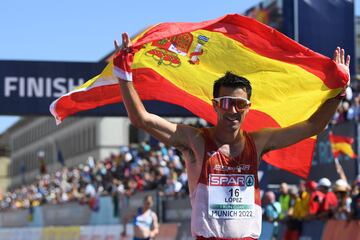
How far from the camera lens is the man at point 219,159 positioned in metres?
5.72

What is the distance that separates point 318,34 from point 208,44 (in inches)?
554

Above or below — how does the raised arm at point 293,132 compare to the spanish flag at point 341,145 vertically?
below

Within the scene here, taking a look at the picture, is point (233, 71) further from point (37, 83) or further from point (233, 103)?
point (37, 83)

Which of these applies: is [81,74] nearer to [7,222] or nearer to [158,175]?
[158,175]

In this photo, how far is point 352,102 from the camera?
19.0m

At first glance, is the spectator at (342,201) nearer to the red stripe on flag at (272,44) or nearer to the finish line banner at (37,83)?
the finish line banner at (37,83)

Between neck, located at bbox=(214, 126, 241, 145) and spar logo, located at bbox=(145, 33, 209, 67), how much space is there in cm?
127

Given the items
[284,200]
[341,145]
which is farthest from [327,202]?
[341,145]

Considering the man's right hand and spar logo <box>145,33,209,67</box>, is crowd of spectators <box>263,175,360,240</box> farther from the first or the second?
the man's right hand

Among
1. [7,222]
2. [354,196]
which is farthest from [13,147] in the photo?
[354,196]

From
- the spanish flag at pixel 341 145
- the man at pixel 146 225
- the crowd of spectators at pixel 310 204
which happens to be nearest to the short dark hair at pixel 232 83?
the crowd of spectators at pixel 310 204

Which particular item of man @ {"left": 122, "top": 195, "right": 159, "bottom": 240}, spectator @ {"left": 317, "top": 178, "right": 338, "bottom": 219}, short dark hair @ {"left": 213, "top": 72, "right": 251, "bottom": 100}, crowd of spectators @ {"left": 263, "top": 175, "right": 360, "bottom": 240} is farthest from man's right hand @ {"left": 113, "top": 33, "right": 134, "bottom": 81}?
man @ {"left": 122, "top": 195, "right": 159, "bottom": 240}

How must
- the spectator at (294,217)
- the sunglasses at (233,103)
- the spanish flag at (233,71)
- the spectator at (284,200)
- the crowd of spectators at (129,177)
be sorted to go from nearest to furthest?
1. the sunglasses at (233,103)
2. the spanish flag at (233,71)
3. the spectator at (294,217)
4. the spectator at (284,200)
5. the crowd of spectators at (129,177)

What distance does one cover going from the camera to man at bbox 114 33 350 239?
572cm
